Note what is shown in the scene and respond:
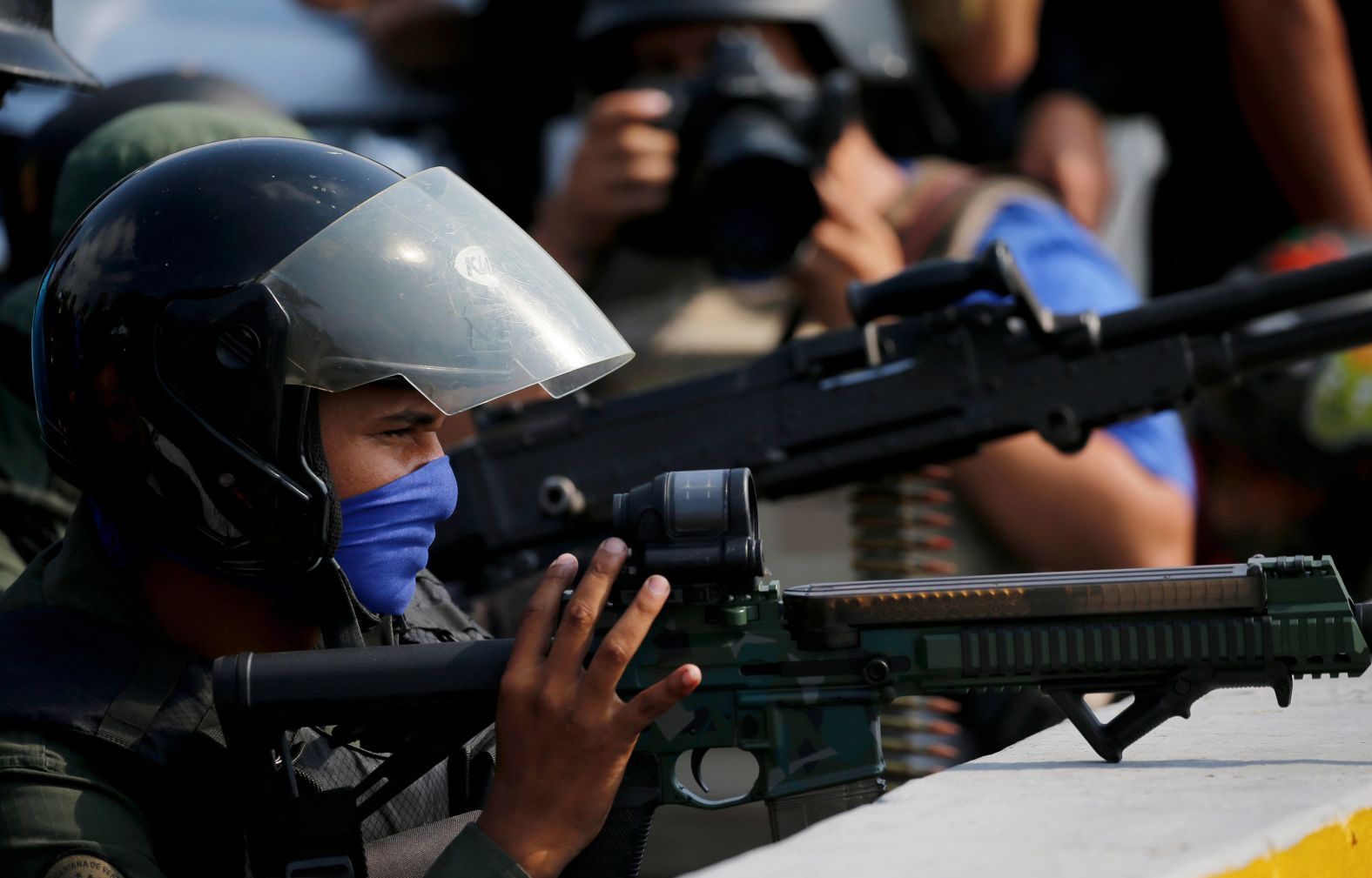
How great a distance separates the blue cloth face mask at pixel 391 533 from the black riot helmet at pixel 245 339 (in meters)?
0.07

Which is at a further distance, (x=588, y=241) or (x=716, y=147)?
(x=588, y=241)

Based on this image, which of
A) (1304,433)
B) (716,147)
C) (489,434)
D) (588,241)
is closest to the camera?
(489,434)

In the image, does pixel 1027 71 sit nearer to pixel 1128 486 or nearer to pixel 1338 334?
pixel 1128 486

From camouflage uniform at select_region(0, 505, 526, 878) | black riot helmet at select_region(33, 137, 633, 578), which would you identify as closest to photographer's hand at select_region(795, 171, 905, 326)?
black riot helmet at select_region(33, 137, 633, 578)

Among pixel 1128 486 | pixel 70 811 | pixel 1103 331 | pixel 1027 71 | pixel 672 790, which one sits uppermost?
pixel 1027 71

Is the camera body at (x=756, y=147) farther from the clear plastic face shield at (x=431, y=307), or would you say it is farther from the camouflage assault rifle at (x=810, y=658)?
the camouflage assault rifle at (x=810, y=658)

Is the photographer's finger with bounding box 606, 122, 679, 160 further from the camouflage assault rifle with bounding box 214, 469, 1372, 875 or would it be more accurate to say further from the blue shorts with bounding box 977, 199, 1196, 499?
the camouflage assault rifle with bounding box 214, 469, 1372, 875

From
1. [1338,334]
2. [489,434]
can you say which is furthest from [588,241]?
[1338,334]

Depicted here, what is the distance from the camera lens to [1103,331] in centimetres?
355

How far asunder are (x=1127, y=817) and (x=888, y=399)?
1.88 meters

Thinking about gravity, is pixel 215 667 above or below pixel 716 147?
below

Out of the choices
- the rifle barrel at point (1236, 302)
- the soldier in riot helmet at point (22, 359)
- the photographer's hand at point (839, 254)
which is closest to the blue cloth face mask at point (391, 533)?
the soldier in riot helmet at point (22, 359)

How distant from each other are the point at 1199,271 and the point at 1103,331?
3.14 meters

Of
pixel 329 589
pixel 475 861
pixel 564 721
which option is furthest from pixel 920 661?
pixel 329 589
